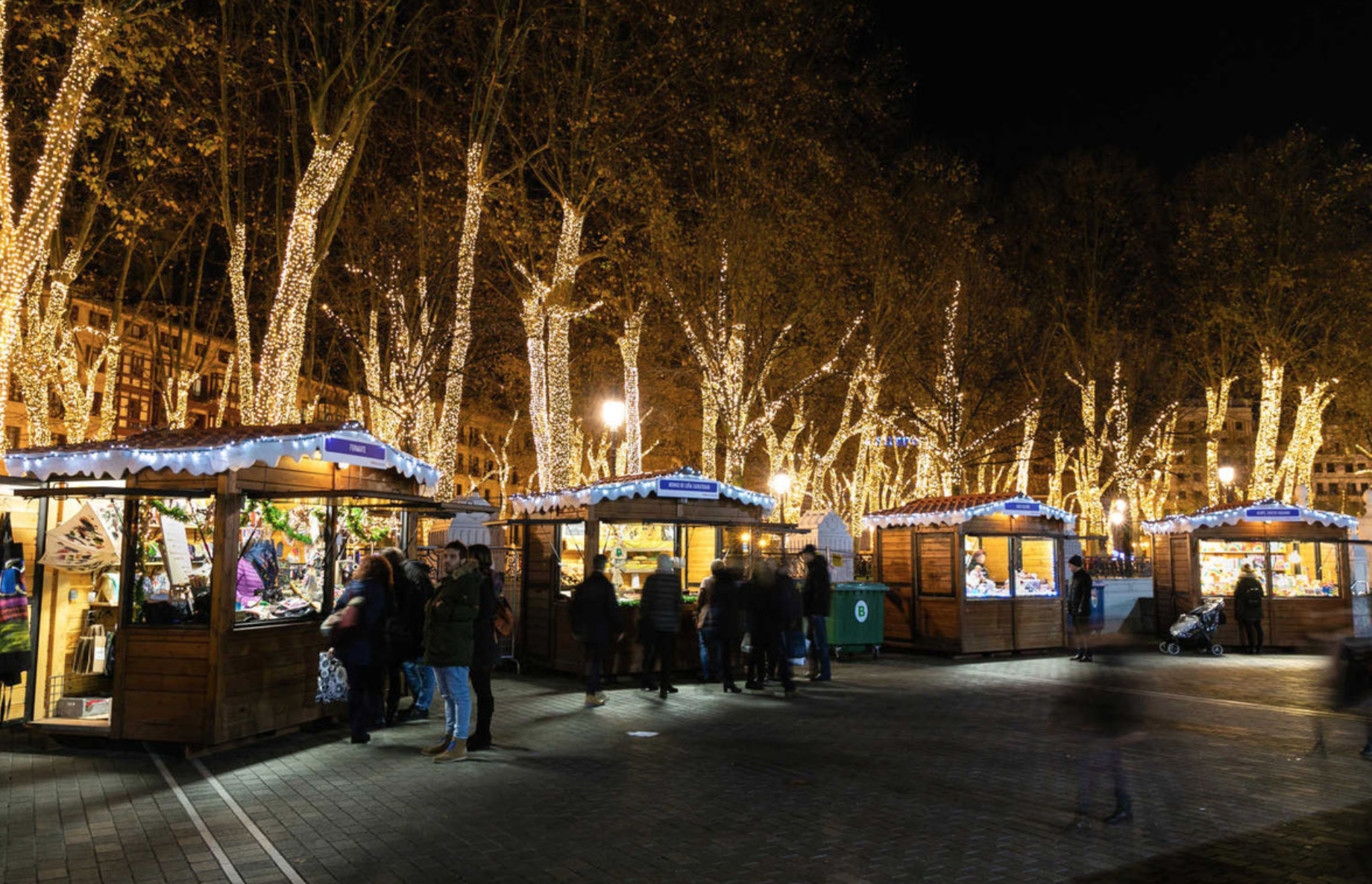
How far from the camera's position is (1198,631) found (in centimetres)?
1853

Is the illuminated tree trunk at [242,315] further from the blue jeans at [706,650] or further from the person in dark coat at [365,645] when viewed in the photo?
the person in dark coat at [365,645]

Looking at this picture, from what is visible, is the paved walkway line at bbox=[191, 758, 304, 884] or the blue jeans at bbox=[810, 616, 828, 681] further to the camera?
the blue jeans at bbox=[810, 616, 828, 681]

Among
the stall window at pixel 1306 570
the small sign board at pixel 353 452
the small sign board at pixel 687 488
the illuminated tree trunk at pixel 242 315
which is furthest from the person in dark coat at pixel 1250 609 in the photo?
the illuminated tree trunk at pixel 242 315

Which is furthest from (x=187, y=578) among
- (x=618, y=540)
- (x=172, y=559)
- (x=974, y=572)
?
(x=974, y=572)

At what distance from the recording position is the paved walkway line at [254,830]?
554 cm

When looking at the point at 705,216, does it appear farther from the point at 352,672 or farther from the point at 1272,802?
the point at 1272,802

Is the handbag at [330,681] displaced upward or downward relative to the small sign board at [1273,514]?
downward

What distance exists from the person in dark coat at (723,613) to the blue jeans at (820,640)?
1225mm

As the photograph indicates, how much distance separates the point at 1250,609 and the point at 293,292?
18.1 meters

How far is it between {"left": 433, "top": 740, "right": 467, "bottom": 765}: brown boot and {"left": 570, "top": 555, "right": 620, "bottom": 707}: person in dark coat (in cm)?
320

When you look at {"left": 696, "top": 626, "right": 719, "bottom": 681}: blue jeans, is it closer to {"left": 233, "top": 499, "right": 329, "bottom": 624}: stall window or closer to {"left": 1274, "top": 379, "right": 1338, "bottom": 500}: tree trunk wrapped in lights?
{"left": 233, "top": 499, "right": 329, "bottom": 624}: stall window

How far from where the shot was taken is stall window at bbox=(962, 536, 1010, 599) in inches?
695

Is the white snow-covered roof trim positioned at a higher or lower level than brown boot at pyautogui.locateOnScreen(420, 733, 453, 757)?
higher

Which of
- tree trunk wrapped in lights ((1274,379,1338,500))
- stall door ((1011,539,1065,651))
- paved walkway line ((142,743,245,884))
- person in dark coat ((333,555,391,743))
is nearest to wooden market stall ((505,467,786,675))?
person in dark coat ((333,555,391,743))
